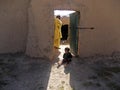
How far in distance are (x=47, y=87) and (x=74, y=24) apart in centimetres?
439

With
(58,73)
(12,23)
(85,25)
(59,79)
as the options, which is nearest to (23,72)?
(58,73)

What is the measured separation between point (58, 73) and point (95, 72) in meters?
1.22

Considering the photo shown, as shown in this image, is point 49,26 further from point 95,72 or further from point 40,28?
point 95,72

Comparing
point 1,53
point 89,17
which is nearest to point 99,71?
point 89,17

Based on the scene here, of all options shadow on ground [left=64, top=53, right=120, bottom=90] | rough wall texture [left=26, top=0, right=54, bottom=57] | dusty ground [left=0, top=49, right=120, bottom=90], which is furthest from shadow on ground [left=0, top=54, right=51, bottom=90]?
shadow on ground [left=64, top=53, right=120, bottom=90]

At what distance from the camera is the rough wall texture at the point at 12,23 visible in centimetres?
1102

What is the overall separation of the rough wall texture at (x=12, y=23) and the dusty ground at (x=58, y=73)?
569 mm

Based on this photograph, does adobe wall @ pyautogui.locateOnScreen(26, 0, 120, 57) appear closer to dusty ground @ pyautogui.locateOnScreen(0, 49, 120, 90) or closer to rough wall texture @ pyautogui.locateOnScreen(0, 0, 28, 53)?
dusty ground @ pyautogui.locateOnScreen(0, 49, 120, 90)

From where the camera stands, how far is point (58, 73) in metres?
9.13

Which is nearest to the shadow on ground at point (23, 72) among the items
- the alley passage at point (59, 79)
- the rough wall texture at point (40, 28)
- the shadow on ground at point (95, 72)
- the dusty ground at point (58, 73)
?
the dusty ground at point (58, 73)

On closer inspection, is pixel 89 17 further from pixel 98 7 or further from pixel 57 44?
pixel 57 44

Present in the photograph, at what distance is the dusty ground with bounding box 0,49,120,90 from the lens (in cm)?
802

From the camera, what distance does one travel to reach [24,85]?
8.03 m

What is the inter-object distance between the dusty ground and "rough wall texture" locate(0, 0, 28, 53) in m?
0.57
